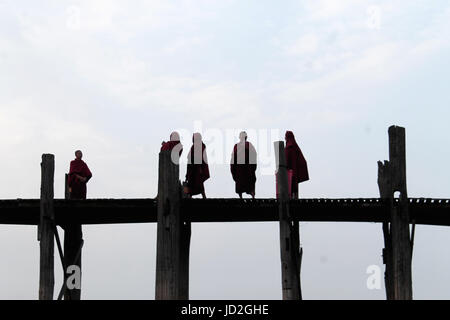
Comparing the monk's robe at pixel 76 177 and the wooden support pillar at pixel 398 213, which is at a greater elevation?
the monk's robe at pixel 76 177

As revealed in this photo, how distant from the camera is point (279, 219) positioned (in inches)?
622

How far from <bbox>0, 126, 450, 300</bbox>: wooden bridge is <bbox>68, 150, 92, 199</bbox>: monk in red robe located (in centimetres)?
54

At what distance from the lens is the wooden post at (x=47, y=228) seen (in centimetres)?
1636

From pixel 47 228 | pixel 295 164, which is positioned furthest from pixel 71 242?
pixel 295 164

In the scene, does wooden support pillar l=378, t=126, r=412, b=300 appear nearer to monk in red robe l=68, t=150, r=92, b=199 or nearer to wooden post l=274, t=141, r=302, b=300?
wooden post l=274, t=141, r=302, b=300

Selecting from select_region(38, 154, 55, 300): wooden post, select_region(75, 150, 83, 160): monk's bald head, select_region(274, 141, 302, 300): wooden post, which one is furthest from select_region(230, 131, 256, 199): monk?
select_region(38, 154, 55, 300): wooden post

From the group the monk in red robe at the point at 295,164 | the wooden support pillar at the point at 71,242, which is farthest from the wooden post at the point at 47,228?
the monk in red robe at the point at 295,164

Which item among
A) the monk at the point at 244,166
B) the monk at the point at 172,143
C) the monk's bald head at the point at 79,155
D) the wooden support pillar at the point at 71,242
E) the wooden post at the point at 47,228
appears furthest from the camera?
Result: the wooden support pillar at the point at 71,242

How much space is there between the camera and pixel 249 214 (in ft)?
55.1

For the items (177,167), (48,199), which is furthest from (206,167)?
(48,199)

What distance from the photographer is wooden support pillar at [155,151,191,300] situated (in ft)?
51.3

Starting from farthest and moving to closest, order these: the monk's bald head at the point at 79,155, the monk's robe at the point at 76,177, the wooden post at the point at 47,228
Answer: the monk's bald head at the point at 79,155 → the monk's robe at the point at 76,177 → the wooden post at the point at 47,228

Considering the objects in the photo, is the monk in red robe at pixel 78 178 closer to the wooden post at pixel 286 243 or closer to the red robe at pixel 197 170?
the red robe at pixel 197 170

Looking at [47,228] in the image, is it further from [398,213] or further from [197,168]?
[398,213]
